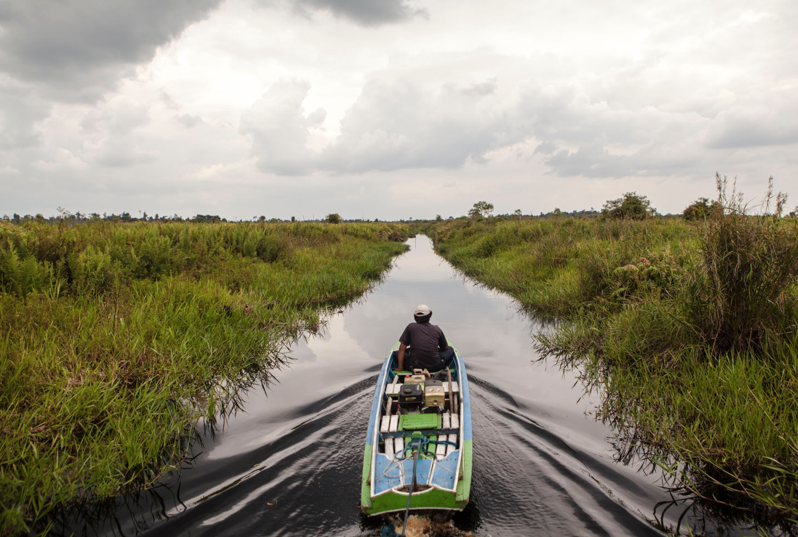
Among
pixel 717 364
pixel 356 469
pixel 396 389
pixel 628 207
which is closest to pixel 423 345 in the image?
pixel 396 389

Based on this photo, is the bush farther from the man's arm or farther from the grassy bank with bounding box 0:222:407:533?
the grassy bank with bounding box 0:222:407:533

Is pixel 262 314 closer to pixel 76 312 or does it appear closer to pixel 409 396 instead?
pixel 76 312

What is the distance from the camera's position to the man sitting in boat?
22.5 ft

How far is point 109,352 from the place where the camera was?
Answer: 5523 millimetres

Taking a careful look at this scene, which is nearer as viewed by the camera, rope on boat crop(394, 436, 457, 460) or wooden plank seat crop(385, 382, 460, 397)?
rope on boat crop(394, 436, 457, 460)

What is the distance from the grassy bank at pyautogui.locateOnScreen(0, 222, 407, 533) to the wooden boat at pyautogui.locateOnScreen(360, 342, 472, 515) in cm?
242

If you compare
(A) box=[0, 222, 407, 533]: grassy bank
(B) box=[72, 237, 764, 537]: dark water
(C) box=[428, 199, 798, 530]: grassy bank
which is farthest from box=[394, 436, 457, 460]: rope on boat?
(A) box=[0, 222, 407, 533]: grassy bank

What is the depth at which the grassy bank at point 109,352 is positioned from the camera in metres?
3.96

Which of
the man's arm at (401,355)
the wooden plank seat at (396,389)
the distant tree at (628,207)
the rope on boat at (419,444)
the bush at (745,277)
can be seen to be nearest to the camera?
the rope on boat at (419,444)

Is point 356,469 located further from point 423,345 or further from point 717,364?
point 717,364

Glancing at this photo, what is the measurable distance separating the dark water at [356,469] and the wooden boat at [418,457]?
12.1 inches

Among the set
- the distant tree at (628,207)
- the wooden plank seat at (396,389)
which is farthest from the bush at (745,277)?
the distant tree at (628,207)

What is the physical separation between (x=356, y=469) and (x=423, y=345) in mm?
2614

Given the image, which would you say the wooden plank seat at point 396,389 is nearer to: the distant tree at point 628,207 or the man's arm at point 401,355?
the man's arm at point 401,355
